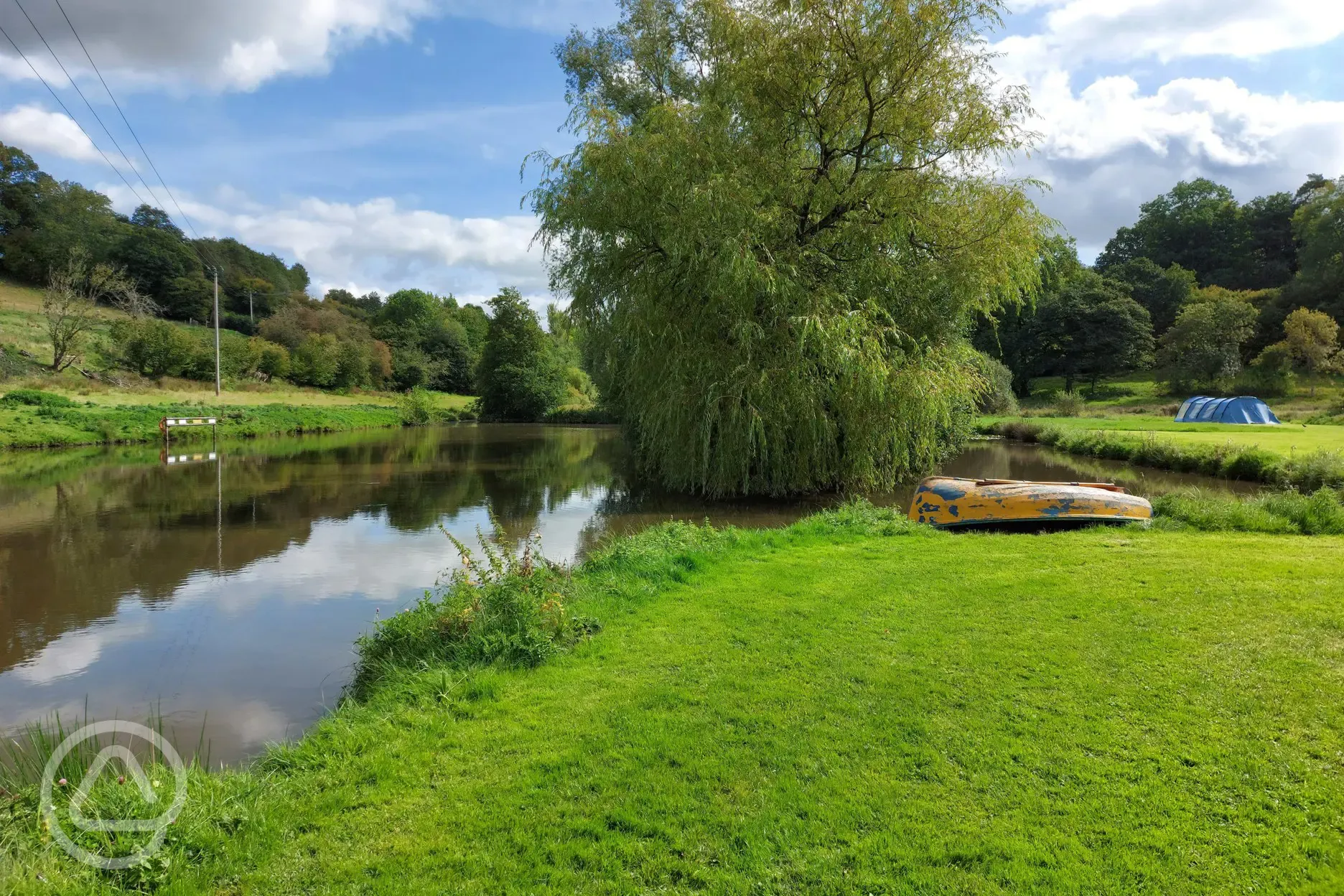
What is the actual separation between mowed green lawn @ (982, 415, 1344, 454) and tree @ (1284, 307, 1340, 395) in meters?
12.4

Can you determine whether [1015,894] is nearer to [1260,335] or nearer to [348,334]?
[1260,335]

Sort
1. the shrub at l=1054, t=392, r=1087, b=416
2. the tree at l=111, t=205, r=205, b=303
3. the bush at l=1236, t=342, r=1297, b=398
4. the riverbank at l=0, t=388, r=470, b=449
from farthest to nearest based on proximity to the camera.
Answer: the tree at l=111, t=205, r=205, b=303 < the bush at l=1236, t=342, r=1297, b=398 < the shrub at l=1054, t=392, r=1087, b=416 < the riverbank at l=0, t=388, r=470, b=449

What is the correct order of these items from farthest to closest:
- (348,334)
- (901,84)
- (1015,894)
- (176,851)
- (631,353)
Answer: (348,334) → (631,353) → (901,84) → (176,851) → (1015,894)

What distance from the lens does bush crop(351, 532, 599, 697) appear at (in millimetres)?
5328

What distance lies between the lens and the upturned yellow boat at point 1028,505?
934 cm

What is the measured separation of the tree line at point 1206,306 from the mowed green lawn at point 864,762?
35.0 metres

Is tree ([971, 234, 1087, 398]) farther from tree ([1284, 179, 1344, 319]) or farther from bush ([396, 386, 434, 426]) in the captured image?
bush ([396, 386, 434, 426])

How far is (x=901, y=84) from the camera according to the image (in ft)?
43.1

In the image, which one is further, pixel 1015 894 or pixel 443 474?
pixel 443 474

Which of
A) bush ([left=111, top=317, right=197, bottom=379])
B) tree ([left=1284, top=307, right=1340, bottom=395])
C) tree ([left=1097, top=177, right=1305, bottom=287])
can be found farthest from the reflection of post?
tree ([left=1097, top=177, right=1305, bottom=287])

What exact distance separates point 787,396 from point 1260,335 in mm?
59047

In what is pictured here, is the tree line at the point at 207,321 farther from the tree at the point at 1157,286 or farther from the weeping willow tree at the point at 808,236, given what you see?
the tree at the point at 1157,286

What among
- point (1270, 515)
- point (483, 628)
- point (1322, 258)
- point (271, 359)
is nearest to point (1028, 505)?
point (1270, 515)

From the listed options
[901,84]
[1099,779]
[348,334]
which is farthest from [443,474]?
[348,334]
